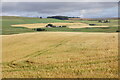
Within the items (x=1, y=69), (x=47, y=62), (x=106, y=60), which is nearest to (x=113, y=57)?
(x=106, y=60)

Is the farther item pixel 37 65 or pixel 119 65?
pixel 37 65

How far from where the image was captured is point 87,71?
14.0 meters

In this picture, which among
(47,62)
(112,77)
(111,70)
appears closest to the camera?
(112,77)

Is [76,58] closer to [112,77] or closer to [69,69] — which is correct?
[69,69]

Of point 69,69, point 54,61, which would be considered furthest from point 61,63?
point 69,69

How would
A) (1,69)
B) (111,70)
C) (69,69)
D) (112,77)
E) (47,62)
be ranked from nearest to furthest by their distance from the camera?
(112,77) < (111,70) < (69,69) < (1,69) < (47,62)

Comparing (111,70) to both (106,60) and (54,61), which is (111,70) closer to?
(106,60)

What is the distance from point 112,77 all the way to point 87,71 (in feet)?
8.02

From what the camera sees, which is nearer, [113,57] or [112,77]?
[112,77]

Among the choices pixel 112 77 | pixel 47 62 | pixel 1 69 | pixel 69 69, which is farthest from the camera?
pixel 47 62

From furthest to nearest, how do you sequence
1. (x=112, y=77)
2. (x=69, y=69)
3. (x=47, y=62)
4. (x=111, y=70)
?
(x=47, y=62) → (x=69, y=69) → (x=111, y=70) → (x=112, y=77)

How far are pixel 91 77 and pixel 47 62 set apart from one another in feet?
23.2

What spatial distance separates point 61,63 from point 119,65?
6.02 metres

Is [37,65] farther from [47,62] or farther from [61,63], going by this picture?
[61,63]
